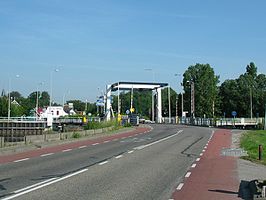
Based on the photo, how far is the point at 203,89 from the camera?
423 ft

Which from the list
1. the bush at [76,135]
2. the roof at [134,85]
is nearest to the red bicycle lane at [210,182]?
the bush at [76,135]

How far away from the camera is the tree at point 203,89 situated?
417 ft

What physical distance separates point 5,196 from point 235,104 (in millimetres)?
126610

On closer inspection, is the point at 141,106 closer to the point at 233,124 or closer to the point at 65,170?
the point at 233,124

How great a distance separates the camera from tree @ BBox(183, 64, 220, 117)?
12725 cm

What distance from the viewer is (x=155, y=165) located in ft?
59.3

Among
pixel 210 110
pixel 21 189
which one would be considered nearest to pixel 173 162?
pixel 21 189

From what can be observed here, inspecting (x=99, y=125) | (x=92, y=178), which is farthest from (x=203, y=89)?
(x=92, y=178)

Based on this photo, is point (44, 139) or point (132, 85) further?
point (132, 85)

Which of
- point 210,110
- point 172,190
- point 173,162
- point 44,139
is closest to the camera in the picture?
point 172,190

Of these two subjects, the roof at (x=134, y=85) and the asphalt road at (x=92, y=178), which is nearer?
the asphalt road at (x=92, y=178)

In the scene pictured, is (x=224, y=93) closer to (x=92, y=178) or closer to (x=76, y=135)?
(x=76, y=135)

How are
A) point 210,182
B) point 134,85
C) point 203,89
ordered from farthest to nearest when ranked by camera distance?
point 203,89 < point 134,85 < point 210,182

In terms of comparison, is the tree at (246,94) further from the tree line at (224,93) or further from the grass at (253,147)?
the grass at (253,147)
